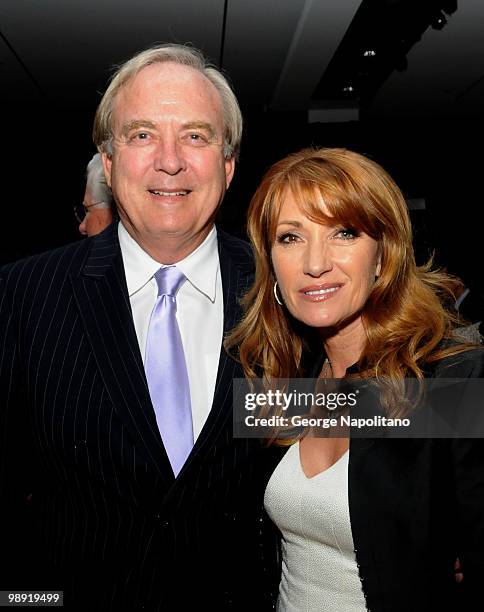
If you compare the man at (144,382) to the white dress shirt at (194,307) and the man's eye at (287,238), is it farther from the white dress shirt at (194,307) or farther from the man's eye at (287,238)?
the man's eye at (287,238)

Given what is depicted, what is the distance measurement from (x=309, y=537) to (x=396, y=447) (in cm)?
35

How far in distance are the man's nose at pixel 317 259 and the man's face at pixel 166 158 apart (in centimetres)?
36

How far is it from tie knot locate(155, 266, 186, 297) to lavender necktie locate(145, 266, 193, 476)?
0.07 ft

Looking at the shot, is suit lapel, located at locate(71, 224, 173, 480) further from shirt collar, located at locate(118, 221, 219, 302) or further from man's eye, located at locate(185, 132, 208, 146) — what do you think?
man's eye, located at locate(185, 132, 208, 146)

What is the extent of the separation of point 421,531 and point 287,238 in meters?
0.85

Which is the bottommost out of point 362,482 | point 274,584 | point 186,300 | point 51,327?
point 274,584

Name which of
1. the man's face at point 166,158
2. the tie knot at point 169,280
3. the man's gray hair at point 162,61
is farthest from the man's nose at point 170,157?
the tie knot at point 169,280

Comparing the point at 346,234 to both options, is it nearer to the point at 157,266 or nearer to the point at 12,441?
the point at 157,266

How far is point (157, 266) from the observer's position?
1.94 meters

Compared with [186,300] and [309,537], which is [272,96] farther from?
[309,537]

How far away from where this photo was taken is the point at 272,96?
720 cm

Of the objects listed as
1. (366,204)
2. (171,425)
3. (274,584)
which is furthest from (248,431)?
(366,204)

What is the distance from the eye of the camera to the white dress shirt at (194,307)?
1828mm

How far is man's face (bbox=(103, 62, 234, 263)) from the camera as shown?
1.89 meters
